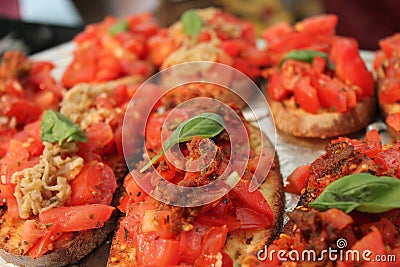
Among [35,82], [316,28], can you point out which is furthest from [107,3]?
[316,28]

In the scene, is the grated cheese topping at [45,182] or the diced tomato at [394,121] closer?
the grated cheese topping at [45,182]

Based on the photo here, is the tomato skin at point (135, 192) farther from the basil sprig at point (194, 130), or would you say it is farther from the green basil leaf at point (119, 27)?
the green basil leaf at point (119, 27)

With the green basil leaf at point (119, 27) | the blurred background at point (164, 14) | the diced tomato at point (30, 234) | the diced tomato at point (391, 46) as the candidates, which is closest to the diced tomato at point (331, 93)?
the diced tomato at point (391, 46)

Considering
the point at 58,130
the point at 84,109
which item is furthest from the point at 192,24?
the point at 58,130

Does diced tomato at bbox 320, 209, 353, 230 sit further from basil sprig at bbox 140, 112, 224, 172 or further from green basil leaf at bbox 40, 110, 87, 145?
green basil leaf at bbox 40, 110, 87, 145

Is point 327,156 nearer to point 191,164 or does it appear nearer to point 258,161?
point 258,161
